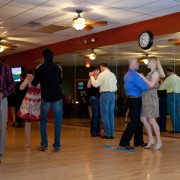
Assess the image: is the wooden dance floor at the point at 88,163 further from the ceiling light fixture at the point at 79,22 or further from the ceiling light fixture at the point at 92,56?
the ceiling light fixture at the point at 92,56

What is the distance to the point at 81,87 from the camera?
991 centimetres

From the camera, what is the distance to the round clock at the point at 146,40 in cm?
743

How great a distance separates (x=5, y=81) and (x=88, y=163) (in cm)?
145

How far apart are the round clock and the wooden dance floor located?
258 cm

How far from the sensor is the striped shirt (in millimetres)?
3998

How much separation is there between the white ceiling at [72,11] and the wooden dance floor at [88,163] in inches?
105

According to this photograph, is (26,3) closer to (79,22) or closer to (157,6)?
(79,22)

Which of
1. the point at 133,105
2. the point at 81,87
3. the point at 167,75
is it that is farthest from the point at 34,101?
the point at 81,87

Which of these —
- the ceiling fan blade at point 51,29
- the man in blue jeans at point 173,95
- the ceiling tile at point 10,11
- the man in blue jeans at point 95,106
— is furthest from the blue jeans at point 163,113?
the ceiling tile at point 10,11

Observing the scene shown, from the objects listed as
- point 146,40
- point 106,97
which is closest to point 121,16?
point 146,40

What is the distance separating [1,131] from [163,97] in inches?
176

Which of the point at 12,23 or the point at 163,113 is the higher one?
the point at 12,23

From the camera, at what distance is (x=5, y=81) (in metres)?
4.06

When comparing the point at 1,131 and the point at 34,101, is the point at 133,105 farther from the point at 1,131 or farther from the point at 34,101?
the point at 1,131
